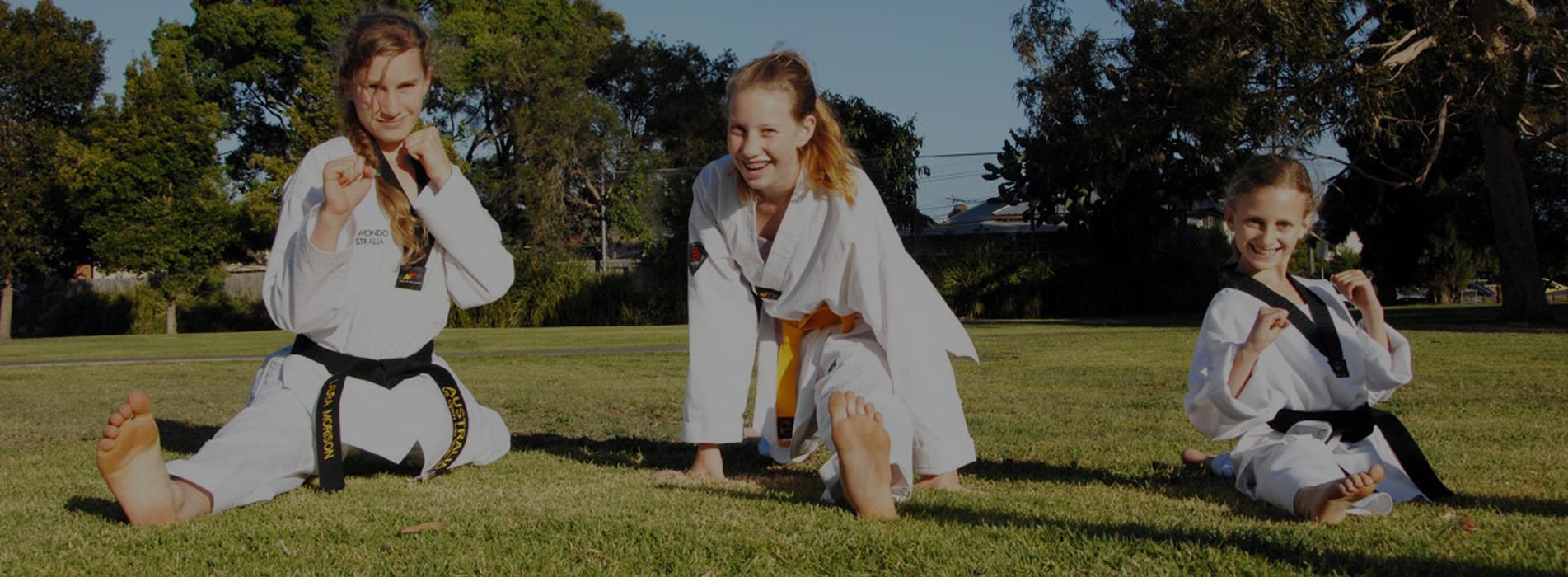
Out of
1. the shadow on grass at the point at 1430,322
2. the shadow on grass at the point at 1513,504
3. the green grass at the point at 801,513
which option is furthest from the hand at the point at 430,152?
the shadow on grass at the point at 1430,322

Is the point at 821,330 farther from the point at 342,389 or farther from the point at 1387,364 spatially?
the point at 1387,364

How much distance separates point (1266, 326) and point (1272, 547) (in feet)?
2.96

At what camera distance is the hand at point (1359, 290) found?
12.8 feet

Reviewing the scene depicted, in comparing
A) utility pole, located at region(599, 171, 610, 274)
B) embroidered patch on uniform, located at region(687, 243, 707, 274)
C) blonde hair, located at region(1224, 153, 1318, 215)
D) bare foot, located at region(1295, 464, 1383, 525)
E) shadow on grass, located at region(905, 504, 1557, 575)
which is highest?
utility pole, located at region(599, 171, 610, 274)

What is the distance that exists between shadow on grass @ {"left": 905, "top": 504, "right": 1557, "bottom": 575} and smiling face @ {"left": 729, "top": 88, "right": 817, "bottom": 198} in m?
1.53

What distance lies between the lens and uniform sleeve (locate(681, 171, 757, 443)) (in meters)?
4.80

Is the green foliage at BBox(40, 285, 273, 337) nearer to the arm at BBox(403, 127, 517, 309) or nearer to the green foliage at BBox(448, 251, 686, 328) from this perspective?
the green foliage at BBox(448, 251, 686, 328)

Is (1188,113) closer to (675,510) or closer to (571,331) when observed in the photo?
(571,331)

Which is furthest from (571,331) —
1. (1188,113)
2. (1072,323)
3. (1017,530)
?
(1017,530)

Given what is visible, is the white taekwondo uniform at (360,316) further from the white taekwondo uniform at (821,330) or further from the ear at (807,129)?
the ear at (807,129)

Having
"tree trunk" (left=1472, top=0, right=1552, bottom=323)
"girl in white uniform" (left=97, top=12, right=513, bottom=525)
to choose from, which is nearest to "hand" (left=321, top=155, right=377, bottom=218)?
"girl in white uniform" (left=97, top=12, right=513, bottom=525)

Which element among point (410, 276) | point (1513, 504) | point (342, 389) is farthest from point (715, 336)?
point (1513, 504)

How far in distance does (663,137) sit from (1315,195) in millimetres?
42225

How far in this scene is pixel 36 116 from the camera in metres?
38.2
